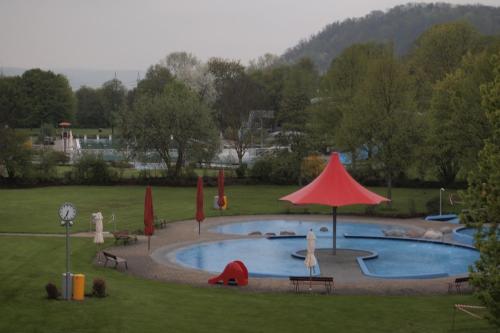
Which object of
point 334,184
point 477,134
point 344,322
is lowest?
point 344,322

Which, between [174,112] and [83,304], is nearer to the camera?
[83,304]

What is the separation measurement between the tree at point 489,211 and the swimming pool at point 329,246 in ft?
38.7

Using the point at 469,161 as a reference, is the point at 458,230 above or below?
below

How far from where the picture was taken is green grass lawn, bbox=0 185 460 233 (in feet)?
121

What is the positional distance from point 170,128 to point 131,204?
1113 centimetres

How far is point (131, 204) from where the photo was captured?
4431 cm

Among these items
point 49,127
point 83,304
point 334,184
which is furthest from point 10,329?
point 49,127

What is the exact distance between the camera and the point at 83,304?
63.0ft

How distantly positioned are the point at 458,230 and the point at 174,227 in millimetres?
14240

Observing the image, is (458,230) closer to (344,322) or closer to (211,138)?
(344,322)

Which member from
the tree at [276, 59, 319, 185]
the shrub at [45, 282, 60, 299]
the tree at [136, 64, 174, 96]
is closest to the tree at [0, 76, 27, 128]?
the tree at [136, 64, 174, 96]

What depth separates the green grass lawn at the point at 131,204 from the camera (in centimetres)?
3694

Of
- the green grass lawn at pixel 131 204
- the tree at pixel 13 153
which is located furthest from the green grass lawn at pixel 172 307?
the tree at pixel 13 153

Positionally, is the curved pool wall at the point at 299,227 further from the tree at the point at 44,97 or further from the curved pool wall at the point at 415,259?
the tree at the point at 44,97
